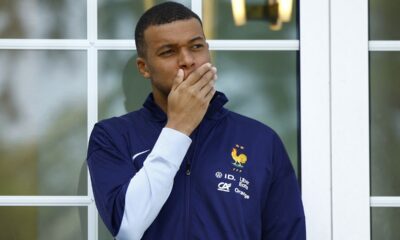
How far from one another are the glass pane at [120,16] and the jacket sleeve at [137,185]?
2.40 ft

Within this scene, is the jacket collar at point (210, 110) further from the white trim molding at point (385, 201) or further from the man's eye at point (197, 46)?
the white trim molding at point (385, 201)

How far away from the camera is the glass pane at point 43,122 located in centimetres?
291

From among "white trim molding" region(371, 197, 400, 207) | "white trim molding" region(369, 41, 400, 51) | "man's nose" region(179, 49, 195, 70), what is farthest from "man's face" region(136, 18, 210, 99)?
"white trim molding" region(371, 197, 400, 207)

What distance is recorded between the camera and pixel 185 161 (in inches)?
92.1

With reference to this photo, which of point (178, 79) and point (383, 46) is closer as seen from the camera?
point (178, 79)

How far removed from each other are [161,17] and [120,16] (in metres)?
0.56

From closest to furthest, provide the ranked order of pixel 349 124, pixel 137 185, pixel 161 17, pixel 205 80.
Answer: pixel 137 185
pixel 205 80
pixel 161 17
pixel 349 124

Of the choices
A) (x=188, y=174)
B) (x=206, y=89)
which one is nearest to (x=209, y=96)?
(x=206, y=89)

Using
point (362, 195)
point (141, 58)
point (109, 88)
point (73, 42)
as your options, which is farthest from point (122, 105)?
point (362, 195)

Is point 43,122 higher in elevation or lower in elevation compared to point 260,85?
lower

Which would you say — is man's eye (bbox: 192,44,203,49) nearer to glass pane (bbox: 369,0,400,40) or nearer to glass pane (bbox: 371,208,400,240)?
glass pane (bbox: 369,0,400,40)

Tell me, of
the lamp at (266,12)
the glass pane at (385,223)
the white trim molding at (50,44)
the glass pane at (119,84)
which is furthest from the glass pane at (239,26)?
the glass pane at (385,223)

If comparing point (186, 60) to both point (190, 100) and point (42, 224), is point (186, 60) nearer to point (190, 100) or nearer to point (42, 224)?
point (190, 100)

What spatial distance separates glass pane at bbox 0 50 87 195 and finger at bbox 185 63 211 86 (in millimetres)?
745
